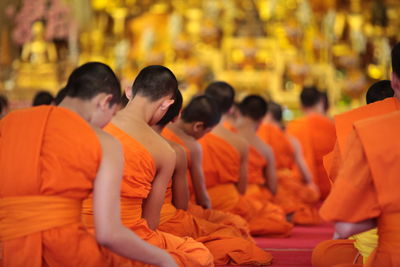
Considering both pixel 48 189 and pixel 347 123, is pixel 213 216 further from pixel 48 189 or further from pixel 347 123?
pixel 48 189

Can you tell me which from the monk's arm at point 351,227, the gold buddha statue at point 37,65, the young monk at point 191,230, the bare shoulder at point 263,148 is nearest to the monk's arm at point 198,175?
the young monk at point 191,230

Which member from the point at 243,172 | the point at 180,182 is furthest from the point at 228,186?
the point at 180,182

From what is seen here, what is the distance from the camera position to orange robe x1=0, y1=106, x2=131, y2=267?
9.72ft

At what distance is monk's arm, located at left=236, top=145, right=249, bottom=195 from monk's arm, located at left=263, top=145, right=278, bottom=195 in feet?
2.18

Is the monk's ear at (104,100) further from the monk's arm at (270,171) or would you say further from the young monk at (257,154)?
the monk's arm at (270,171)

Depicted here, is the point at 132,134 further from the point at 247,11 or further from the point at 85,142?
the point at 247,11

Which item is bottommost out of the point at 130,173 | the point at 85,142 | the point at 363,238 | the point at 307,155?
the point at 307,155

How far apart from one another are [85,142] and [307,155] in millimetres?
6375

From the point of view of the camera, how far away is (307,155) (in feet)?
30.0

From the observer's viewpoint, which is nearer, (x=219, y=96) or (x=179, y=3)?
(x=219, y=96)

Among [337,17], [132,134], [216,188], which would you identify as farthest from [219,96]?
[337,17]

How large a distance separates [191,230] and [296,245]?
1.28m

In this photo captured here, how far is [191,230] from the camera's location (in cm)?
461

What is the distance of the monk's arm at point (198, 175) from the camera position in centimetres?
500
